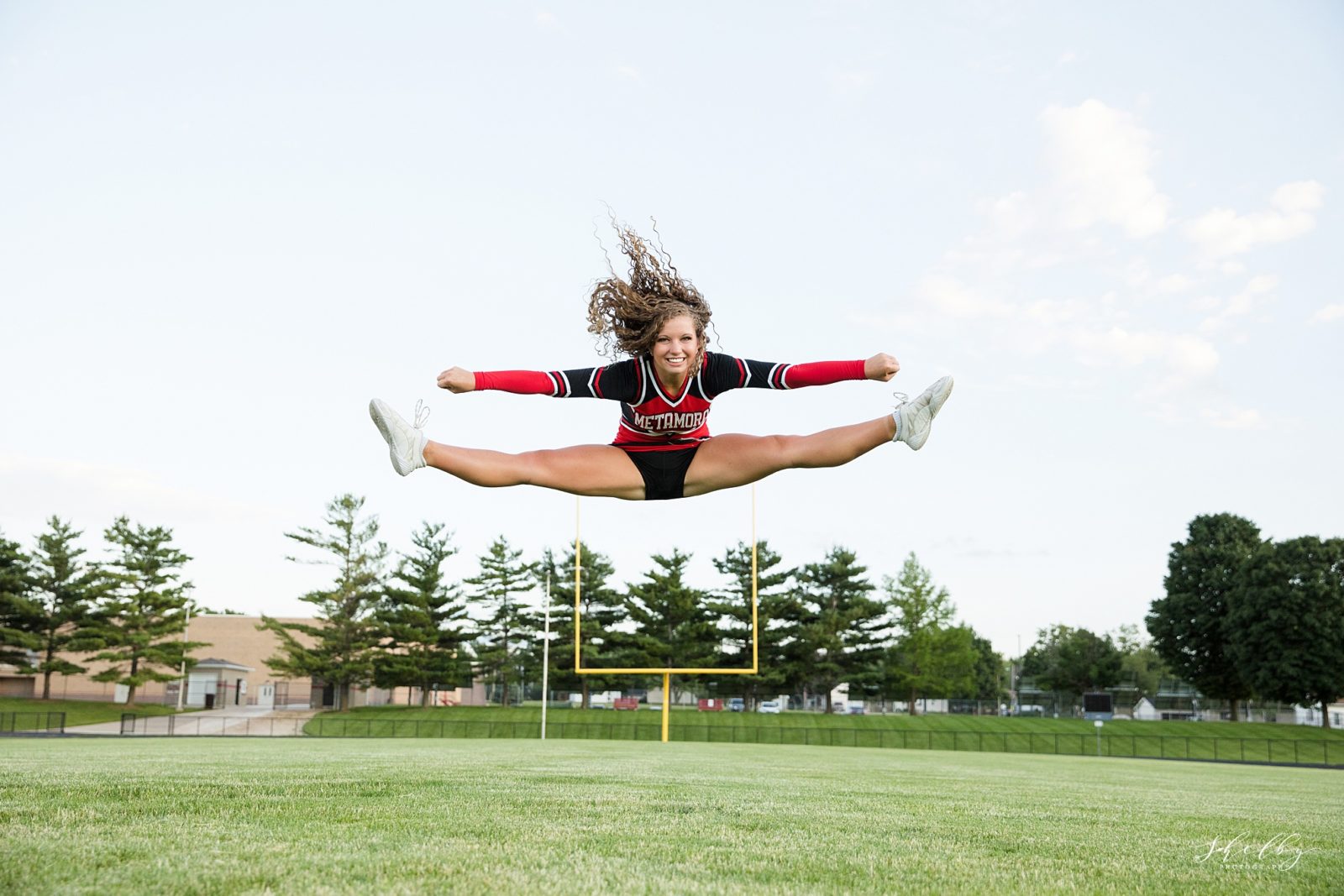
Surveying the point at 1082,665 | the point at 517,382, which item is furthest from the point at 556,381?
the point at 1082,665

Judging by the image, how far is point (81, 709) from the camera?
43.0m

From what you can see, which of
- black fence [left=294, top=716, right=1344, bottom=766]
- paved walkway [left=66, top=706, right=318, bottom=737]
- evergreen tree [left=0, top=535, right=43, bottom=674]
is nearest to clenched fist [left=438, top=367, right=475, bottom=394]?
black fence [left=294, top=716, right=1344, bottom=766]

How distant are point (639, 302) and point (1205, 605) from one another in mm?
54114

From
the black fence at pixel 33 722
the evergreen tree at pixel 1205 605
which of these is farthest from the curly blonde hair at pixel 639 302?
the evergreen tree at pixel 1205 605

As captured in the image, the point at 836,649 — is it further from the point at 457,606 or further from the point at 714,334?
the point at 714,334

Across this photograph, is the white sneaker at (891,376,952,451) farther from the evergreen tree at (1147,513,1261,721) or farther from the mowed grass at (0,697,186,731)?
the evergreen tree at (1147,513,1261,721)

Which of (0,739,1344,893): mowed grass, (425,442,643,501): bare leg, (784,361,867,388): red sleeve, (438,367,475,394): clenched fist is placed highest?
(784,361,867,388): red sleeve

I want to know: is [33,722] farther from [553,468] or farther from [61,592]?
[553,468]

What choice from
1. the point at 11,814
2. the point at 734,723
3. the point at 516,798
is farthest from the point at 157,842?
the point at 734,723

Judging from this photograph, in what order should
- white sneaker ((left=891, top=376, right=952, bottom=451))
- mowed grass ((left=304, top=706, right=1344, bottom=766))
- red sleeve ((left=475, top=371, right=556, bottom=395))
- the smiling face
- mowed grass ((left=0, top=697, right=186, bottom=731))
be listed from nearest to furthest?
red sleeve ((left=475, top=371, right=556, bottom=395)), white sneaker ((left=891, top=376, right=952, bottom=451)), the smiling face, mowed grass ((left=304, top=706, right=1344, bottom=766)), mowed grass ((left=0, top=697, right=186, bottom=731))

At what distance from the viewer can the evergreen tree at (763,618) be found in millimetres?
41125

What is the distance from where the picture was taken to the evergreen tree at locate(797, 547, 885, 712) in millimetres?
42406

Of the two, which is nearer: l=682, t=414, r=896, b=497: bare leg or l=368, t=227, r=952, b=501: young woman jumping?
l=368, t=227, r=952, b=501: young woman jumping

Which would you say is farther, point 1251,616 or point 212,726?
point 1251,616
